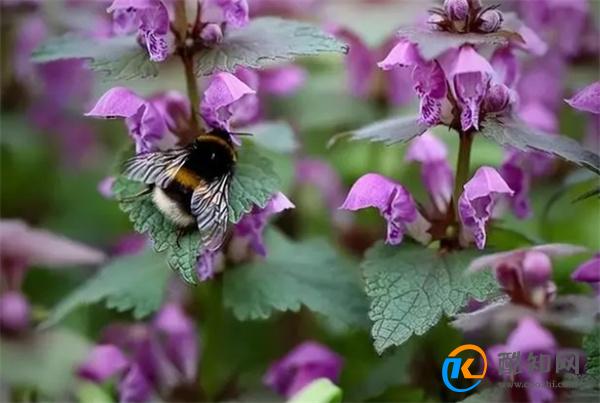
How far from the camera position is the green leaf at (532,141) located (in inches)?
29.2

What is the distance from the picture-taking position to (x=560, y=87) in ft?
3.99

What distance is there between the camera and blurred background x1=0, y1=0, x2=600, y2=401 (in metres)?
1.00

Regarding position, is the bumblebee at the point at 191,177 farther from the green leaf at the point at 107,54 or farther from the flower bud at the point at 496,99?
the flower bud at the point at 496,99

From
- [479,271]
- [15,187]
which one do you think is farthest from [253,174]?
[15,187]

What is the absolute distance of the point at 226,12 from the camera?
0.82 metres

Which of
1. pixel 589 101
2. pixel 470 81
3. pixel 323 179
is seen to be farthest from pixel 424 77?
pixel 323 179

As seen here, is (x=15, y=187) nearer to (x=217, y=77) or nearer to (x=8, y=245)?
(x=8, y=245)

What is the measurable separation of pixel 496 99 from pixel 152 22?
0.93 ft

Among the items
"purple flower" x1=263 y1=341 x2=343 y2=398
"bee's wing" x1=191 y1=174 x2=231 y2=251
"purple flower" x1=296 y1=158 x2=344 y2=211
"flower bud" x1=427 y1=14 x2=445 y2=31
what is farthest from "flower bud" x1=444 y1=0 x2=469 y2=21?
"purple flower" x1=296 y1=158 x2=344 y2=211

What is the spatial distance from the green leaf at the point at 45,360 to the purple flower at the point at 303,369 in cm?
21

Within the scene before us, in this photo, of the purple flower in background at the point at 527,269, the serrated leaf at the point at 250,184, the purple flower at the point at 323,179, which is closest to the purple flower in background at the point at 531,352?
the purple flower in background at the point at 527,269

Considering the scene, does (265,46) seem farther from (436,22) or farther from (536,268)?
(536,268)

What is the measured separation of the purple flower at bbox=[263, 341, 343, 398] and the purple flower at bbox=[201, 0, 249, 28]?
0.32 meters

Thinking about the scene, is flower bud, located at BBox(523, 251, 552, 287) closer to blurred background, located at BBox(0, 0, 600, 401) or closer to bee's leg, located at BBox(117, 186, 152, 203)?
blurred background, located at BBox(0, 0, 600, 401)
